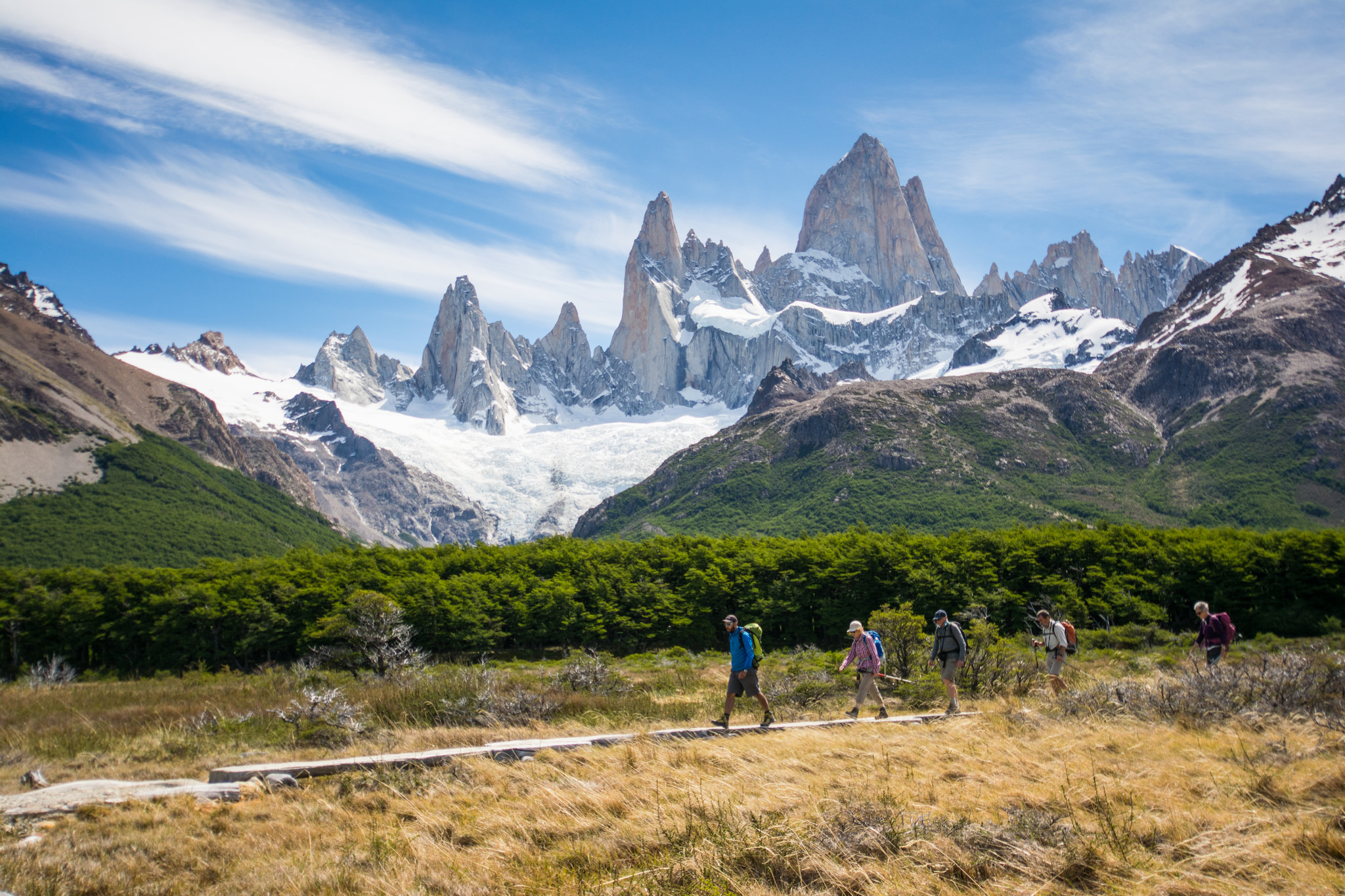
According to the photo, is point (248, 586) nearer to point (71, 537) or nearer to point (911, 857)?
point (911, 857)

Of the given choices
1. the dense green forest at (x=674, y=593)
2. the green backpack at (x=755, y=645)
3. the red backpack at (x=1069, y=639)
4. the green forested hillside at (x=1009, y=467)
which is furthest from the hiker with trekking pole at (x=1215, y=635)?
the green forested hillside at (x=1009, y=467)

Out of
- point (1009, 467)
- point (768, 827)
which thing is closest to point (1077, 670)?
point (768, 827)

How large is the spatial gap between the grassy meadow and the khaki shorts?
1302mm

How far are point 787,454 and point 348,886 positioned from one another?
7250 inches

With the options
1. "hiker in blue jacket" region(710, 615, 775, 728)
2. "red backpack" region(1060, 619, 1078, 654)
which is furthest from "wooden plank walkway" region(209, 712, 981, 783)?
"red backpack" region(1060, 619, 1078, 654)

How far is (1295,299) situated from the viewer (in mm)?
183250

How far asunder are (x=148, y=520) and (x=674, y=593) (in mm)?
122596

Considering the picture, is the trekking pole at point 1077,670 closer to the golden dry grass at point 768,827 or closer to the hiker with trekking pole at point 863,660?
the hiker with trekking pole at point 863,660

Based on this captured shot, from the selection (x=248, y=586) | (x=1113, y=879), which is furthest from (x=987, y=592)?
(x=248, y=586)

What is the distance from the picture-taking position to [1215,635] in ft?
55.3

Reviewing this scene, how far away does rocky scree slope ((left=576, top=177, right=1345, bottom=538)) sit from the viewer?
13262 centimetres

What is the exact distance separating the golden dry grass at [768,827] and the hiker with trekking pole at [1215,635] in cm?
740

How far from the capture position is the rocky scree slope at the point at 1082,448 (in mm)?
132625

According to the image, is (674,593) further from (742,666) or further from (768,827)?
(768,827)
